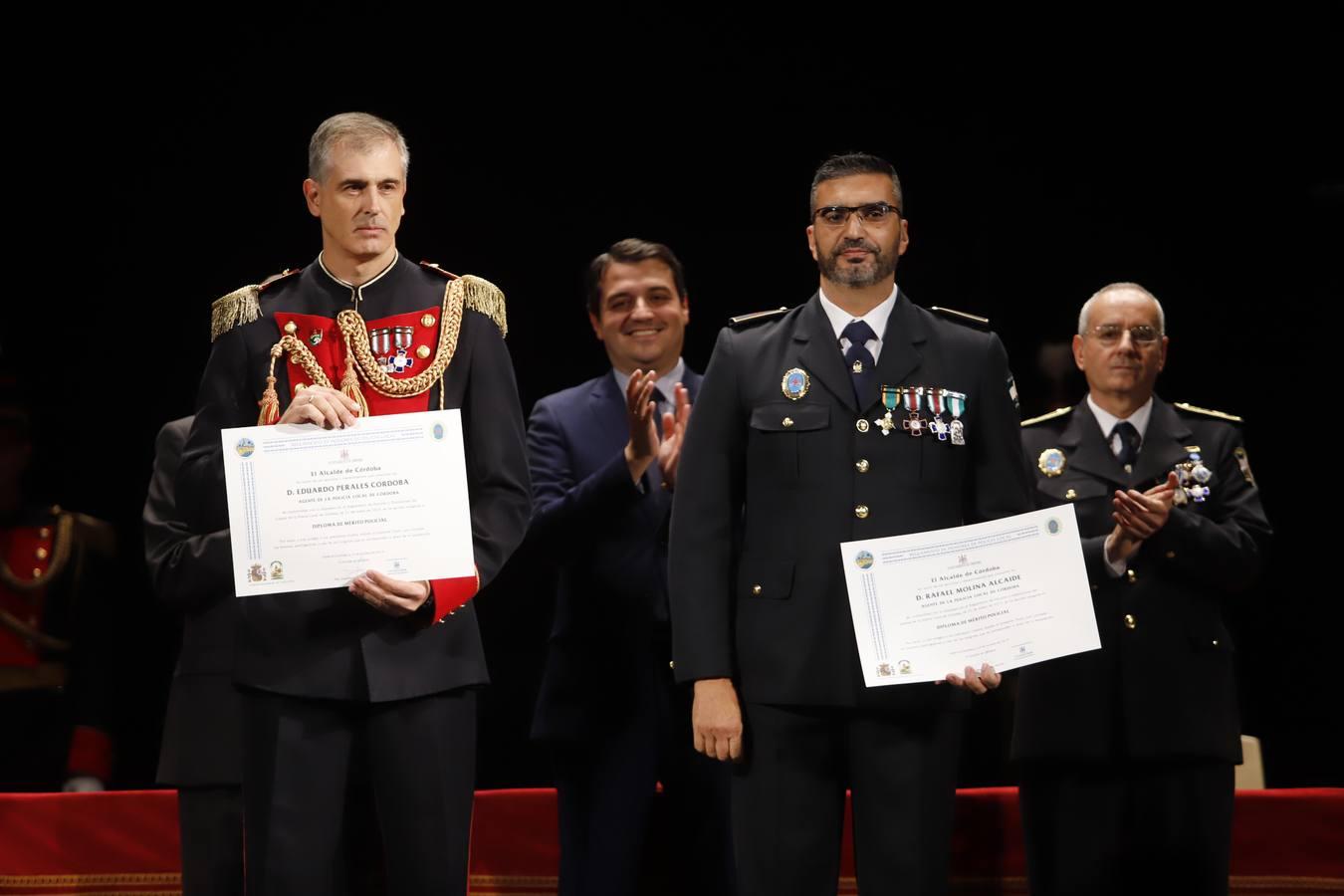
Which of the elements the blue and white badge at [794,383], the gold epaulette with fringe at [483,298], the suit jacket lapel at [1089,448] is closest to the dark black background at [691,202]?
the suit jacket lapel at [1089,448]

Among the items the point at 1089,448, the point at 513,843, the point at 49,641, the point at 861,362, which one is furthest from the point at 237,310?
the point at 1089,448

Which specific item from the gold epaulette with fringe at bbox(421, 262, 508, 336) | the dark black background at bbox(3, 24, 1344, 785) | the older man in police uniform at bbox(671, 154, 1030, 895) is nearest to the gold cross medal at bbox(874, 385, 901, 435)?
the older man in police uniform at bbox(671, 154, 1030, 895)

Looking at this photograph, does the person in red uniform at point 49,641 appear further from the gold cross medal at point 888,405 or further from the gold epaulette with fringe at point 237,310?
the gold cross medal at point 888,405

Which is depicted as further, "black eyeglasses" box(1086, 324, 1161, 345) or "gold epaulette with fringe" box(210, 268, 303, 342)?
"black eyeglasses" box(1086, 324, 1161, 345)

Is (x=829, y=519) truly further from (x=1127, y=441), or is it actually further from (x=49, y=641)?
(x=49, y=641)

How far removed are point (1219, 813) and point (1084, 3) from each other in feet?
8.13

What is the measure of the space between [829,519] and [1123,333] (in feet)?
4.07

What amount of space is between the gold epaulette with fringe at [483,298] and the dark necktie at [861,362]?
59 centimetres

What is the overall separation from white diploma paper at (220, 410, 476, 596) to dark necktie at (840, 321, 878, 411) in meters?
0.68

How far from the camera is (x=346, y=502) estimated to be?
2.30 meters

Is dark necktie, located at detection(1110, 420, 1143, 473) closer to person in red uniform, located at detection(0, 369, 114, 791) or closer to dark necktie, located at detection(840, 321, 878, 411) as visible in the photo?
dark necktie, located at detection(840, 321, 878, 411)

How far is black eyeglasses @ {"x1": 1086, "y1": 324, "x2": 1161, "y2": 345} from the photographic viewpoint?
11.0 ft

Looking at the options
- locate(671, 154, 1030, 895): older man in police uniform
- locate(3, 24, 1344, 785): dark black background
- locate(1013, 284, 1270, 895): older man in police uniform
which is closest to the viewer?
locate(671, 154, 1030, 895): older man in police uniform

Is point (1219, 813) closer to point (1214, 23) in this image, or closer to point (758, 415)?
point (758, 415)
